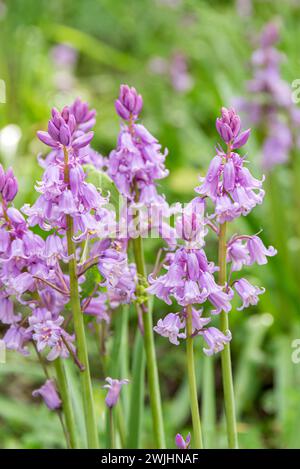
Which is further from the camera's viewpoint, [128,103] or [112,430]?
[112,430]

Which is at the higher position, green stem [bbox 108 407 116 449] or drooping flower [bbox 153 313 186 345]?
drooping flower [bbox 153 313 186 345]

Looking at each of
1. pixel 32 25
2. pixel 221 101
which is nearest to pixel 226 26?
pixel 221 101

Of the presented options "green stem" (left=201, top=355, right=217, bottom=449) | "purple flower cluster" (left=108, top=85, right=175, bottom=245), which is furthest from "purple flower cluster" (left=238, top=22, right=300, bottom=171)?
"purple flower cluster" (left=108, top=85, right=175, bottom=245)

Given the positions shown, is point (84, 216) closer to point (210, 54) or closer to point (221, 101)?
point (221, 101)

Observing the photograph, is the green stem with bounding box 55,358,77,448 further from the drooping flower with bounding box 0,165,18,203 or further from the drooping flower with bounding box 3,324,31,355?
Answer: the drooping flower with bounding box 0,165,18,203

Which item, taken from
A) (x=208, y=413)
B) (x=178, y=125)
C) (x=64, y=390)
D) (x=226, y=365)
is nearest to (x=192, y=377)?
(x=226, y=365)

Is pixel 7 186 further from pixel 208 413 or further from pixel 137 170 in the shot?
pixel 208 413
